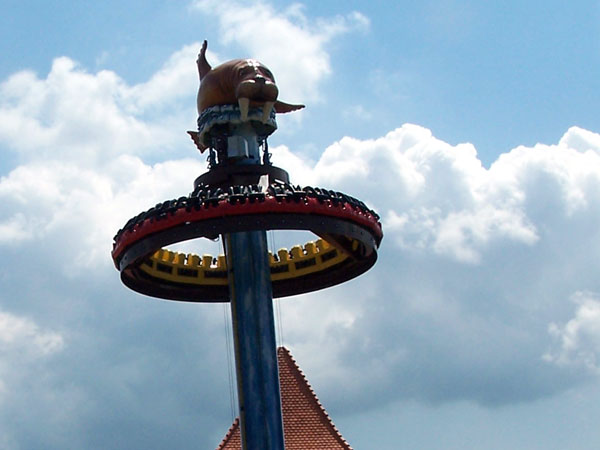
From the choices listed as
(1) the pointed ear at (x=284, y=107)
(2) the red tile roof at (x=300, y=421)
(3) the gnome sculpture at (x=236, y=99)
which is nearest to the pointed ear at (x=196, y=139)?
(3) the gnome sculpture at (x=236, y=99)

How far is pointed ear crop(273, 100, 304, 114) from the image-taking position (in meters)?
28.3

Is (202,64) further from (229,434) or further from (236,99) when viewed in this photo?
(229,434)

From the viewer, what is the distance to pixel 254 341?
82.4 ft

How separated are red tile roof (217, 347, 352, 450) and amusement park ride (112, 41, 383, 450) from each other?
4.37 m

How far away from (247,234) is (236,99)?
3803 millimetres

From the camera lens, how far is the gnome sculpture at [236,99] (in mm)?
26000

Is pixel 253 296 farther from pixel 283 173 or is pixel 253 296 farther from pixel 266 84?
pixel 266 84

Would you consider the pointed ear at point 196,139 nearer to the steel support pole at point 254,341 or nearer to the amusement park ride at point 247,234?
the amusement park ride at point 247,234

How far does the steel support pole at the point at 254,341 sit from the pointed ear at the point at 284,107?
416cm

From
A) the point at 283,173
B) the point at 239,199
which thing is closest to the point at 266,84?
the point at 283,173

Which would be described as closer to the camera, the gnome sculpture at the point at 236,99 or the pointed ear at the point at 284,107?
the gnome sculpture at the point at 236,99

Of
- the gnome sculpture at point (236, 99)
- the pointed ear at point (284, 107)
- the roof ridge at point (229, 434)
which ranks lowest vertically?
the roof ridge at point (229, 434)

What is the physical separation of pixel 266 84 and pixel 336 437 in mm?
12248

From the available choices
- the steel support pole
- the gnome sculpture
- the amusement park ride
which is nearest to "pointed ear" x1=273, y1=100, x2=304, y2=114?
the amusement park ride
